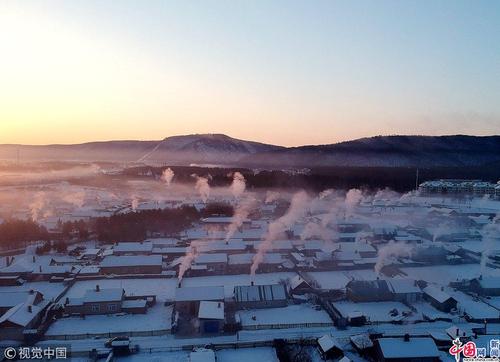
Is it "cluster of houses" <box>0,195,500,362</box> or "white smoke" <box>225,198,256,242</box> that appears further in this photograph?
"white smoke" <box>225,198,256,242</box>

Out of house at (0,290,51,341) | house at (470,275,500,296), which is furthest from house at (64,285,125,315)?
house at (470,275,500,296)

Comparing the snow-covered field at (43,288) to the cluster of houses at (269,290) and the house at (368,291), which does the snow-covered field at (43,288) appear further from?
the house at (368,291)

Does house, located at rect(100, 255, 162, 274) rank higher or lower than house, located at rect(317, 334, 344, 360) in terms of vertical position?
higher

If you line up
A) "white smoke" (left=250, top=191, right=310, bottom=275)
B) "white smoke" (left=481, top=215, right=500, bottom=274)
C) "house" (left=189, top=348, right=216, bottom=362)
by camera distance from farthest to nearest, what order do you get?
"white smoke" (left=481, top=215, right=500, bottom=274)
"white smoke" (left=250, top=191, right=310, bottom=275)
"house" (left=189, top=348, right=216, bottom=362)

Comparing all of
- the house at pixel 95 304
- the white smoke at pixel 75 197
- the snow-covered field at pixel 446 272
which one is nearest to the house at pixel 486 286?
the snow-covered field at pixel 446 272

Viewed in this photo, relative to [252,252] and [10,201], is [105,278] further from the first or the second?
[10,201]

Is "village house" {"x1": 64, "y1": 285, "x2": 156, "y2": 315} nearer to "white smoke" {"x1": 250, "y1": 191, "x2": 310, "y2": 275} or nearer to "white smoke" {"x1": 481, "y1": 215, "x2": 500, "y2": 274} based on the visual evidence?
"white smoke" {"x1": 250, "y1": 191, "x2": 310, "y2": 275}
